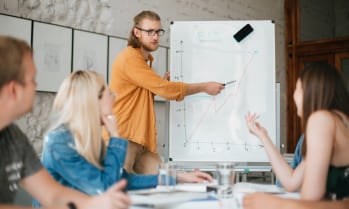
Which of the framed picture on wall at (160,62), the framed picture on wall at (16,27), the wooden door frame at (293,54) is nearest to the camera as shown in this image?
the framed picture on wall at (16,27)

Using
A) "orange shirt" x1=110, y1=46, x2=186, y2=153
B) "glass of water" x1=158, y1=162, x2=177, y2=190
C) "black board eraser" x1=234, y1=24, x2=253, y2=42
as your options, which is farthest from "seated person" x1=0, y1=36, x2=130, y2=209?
"black board eraser" x1=234, y1=24, x2=253, y2=42

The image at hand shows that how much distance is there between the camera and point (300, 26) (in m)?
5.19

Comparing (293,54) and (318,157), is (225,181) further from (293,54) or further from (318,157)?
(293,54)

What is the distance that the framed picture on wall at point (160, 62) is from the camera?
3.70m

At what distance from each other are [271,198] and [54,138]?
74cm

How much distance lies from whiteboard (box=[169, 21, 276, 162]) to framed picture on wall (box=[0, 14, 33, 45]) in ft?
3.31

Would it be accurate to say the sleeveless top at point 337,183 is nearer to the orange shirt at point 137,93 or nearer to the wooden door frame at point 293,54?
the orange shirt at point 137,93

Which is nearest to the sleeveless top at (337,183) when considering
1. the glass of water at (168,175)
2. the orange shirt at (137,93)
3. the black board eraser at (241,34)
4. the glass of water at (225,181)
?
the glass of water at (225,181)

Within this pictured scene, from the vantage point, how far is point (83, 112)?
151cm

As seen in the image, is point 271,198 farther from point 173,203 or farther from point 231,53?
point 231,53

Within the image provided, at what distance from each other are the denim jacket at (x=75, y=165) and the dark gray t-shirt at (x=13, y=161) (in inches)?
6.4

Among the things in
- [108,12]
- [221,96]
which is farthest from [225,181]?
[108,12]

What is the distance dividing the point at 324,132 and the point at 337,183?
18 cm

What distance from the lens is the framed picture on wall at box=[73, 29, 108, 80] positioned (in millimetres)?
3143
